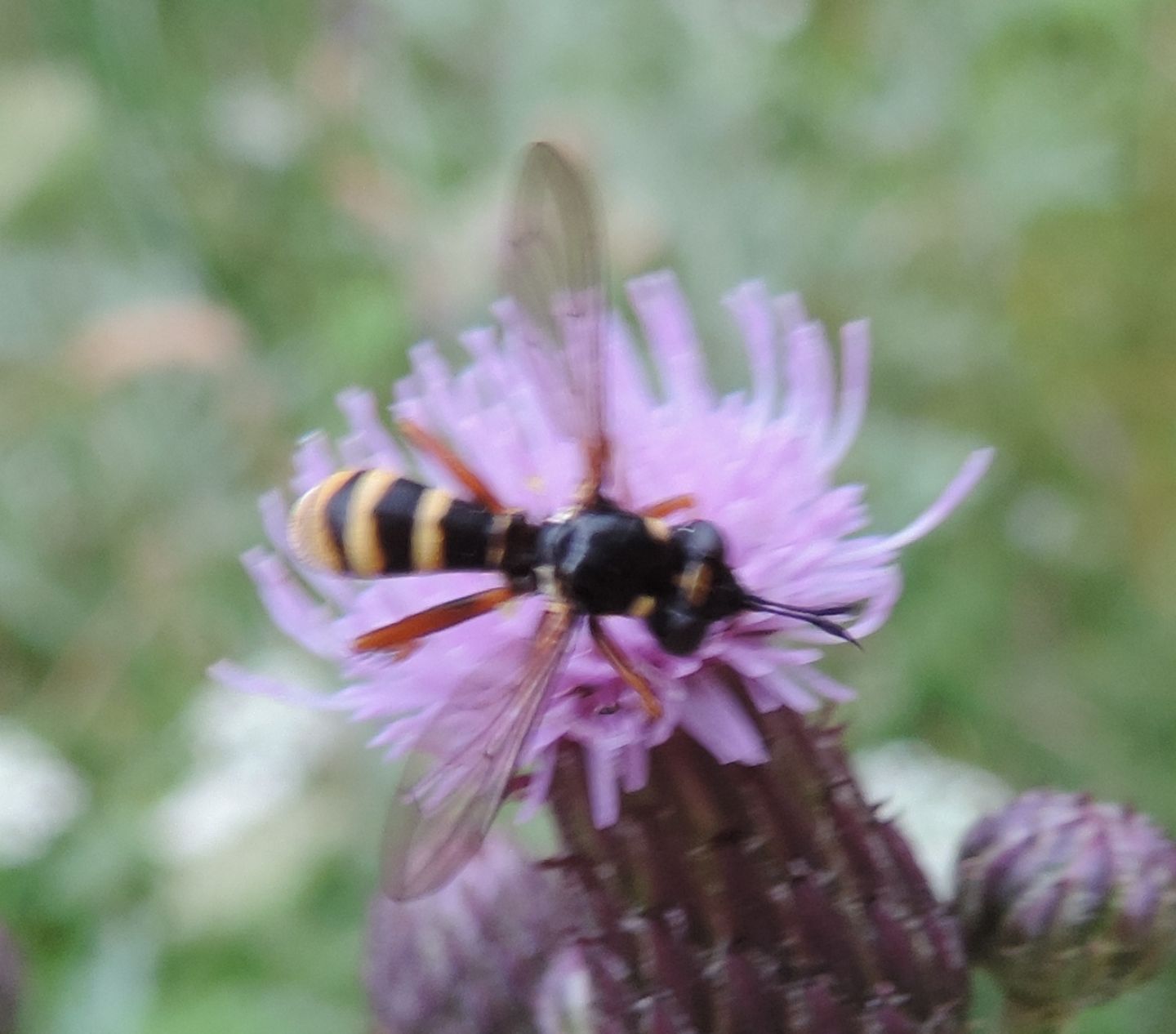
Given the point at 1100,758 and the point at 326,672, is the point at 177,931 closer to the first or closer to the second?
the point at 326,672

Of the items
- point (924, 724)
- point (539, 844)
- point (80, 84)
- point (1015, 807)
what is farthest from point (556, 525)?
point (80, 84)

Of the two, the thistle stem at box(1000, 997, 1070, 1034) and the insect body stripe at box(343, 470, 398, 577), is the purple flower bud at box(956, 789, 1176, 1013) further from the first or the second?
the insect body stripe at box(343, 470, 398, 577)

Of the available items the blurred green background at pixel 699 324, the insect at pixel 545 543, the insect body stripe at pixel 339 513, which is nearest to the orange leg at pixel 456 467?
the insect at pixel 545 543

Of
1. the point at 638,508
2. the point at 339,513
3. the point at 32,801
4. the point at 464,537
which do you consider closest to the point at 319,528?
the point at 339,513

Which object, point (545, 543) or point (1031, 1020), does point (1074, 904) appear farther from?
point (545, 543)

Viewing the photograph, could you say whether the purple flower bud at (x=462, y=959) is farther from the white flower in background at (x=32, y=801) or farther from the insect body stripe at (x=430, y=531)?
the white flower in background at (x=32, y=801)

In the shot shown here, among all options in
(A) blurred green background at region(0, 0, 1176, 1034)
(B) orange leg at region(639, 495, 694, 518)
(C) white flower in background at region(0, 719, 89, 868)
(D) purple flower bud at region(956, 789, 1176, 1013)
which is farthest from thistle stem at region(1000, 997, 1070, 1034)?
(C) white flower in background at region(0, 719, 89, 868)
